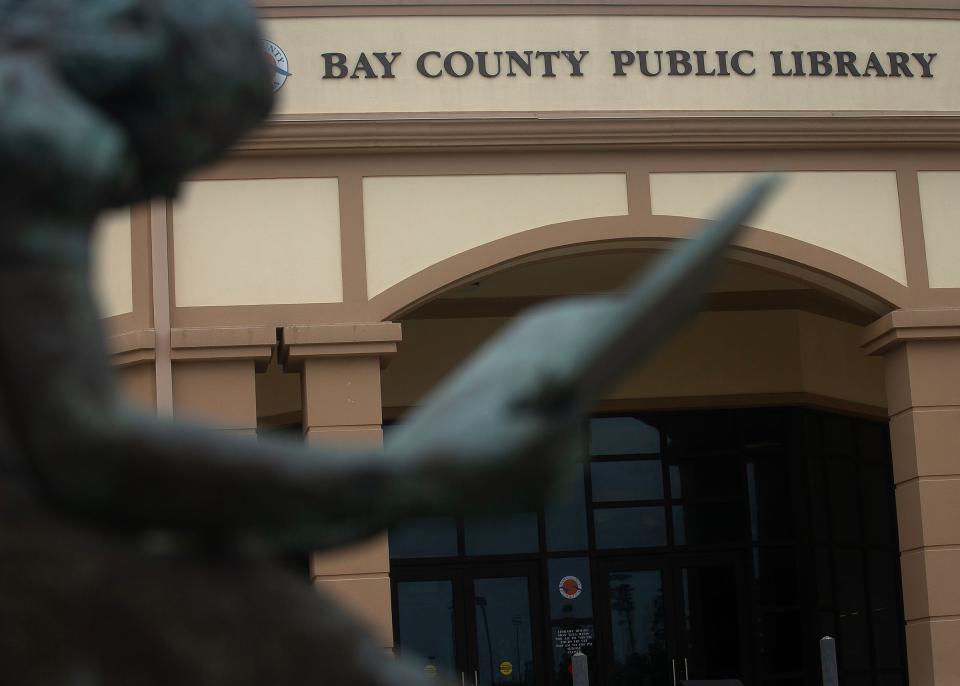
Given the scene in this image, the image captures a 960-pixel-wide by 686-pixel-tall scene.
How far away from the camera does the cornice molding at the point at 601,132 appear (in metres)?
12.0

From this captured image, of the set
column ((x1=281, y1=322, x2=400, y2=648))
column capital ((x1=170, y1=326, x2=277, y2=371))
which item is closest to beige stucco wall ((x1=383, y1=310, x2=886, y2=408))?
column ((x1=281, y1=322, x2=400, y2=648))

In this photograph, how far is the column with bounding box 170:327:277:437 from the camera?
1152cm

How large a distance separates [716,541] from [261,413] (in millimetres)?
4947

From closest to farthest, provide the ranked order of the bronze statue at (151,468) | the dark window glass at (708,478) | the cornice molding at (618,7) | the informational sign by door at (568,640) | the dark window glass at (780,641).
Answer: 1. the bronze statue at (151,468)
2. the cornice molding at (618,7)
3. the informational sign by door at (568,640)
4. the dark window glass at (780,641)
5. the dark window glass at (708,478)

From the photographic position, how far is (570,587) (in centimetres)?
1576

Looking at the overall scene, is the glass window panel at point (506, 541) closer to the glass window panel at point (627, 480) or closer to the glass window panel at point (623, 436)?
the glass window panel at point (627, 480)

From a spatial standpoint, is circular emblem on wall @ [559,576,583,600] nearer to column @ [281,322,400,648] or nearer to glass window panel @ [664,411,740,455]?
glass window panel @ [664,411,740,455]

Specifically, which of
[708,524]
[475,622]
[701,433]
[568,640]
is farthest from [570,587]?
[701,433]

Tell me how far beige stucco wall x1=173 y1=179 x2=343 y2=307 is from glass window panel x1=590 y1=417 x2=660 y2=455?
511 centimetres

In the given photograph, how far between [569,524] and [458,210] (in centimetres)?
494

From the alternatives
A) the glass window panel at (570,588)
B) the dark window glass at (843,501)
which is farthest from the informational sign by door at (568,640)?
the dark window glass at (843,501)

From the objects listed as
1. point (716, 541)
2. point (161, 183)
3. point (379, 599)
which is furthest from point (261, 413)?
point (161, 183)

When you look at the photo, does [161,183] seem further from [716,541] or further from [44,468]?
→ [716,541]

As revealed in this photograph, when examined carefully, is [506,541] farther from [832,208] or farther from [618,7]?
[618,7]
